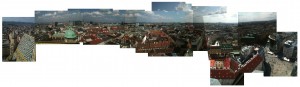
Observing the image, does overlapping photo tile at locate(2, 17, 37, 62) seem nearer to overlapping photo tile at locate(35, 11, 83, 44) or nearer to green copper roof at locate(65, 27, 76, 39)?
overlapping photo tile at locate(35, 11, 83, 44)

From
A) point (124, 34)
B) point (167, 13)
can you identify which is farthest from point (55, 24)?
point (167, 13)

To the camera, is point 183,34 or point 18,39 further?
point 18,39

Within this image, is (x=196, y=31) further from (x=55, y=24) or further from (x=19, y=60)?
(x=19, y=60)

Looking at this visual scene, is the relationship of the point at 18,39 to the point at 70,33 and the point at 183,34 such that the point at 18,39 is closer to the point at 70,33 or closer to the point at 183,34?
the point at 70,33

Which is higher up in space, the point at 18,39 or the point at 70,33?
the point at 70,33

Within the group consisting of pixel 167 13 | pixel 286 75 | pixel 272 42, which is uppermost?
pixel 167 13

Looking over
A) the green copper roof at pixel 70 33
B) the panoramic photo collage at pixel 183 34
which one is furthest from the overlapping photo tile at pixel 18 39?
the green copper roof at pixel 70 33

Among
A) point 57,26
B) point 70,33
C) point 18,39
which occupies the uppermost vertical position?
point 57,26

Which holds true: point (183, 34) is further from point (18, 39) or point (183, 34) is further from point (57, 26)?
point (18, 39)

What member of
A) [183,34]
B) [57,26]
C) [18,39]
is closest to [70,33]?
[57,26]
